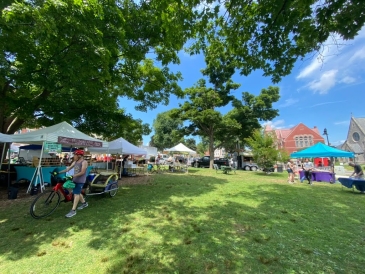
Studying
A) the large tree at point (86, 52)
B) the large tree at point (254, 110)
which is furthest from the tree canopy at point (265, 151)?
the large tree at point (86, 52)

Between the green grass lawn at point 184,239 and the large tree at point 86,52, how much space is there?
4129 millimetres

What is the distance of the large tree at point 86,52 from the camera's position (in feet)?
14.1

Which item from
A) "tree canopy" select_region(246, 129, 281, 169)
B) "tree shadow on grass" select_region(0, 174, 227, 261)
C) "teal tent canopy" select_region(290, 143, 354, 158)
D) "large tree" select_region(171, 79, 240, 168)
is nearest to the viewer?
"tree shadow on grass" select_region(0, 174, 227, 261)

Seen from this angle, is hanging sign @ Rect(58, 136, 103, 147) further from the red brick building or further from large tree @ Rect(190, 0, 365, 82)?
the red brick building

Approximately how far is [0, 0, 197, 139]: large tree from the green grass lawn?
4129 millimetres

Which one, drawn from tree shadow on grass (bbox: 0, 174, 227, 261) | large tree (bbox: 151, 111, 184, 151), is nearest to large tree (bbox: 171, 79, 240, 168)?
tree shadow on grass (bbox: 0, 174, 227, 261)

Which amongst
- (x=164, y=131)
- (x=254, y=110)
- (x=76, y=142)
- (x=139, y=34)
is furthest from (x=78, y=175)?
(x=164, y=131)

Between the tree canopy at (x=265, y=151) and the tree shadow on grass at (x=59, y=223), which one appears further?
the tree canopy at (x=265, y=151)

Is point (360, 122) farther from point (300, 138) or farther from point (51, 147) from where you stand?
point (51, 147)

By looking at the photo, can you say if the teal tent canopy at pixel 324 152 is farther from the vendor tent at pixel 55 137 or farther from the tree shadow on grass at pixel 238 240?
the vendor tent at pixel 55 137

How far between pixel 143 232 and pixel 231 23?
528cm

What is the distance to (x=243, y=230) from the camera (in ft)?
13.2

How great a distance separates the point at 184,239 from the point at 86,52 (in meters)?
5.29

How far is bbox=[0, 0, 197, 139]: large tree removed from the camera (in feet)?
14.1
